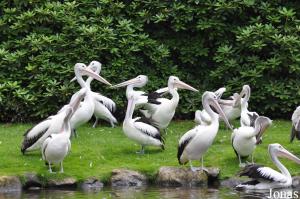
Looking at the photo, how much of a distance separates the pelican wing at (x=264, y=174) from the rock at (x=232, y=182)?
61cm

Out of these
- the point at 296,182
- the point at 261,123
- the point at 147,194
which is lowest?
the point at 147,194

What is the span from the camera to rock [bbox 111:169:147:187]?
1574 centimetres

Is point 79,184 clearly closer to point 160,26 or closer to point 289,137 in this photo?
point 289,137

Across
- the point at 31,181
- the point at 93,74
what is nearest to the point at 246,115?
the point at 93,74

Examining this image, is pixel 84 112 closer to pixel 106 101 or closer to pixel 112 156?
pixel 106 101

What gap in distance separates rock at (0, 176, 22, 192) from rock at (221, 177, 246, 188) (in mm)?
3627

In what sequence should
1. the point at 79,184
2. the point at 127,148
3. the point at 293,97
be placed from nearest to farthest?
the point at 79,184 < the point at 127,148 < the point at 293,97

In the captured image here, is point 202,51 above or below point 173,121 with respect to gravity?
above

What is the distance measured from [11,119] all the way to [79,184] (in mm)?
6193

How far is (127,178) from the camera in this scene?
1579 centimetres

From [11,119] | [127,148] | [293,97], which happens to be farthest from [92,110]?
[293,97]

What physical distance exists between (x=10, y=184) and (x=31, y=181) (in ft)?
1.41

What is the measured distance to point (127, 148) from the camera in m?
18.0

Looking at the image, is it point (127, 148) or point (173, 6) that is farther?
point (173, 6)
